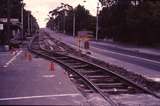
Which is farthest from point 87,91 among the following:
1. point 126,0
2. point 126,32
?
point 126,0

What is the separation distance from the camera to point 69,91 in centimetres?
1531

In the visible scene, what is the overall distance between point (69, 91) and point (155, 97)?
298 centimetres

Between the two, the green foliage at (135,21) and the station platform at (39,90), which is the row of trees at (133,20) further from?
the station platform at (39,90)

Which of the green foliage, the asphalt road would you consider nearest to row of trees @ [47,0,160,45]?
the green foliage

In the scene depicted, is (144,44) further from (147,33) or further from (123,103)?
(123,103)

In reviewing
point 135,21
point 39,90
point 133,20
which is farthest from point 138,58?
point 133,20

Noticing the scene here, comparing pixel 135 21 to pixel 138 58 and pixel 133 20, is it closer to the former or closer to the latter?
pixel 133 20

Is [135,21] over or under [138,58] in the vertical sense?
over

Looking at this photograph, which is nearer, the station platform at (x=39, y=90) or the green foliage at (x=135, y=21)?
the station platform at (x=39, y=90)

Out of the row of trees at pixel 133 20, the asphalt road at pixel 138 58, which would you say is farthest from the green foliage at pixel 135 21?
the asphalt road at pixel 138 58

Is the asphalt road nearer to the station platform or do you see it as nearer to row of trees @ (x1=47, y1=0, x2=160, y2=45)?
the station platform

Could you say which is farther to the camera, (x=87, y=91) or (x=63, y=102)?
(x=87, y=91)

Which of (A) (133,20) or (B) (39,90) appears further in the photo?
(A) (133,20)

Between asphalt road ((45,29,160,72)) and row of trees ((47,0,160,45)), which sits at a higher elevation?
row of trees ((47,0,160,45))
